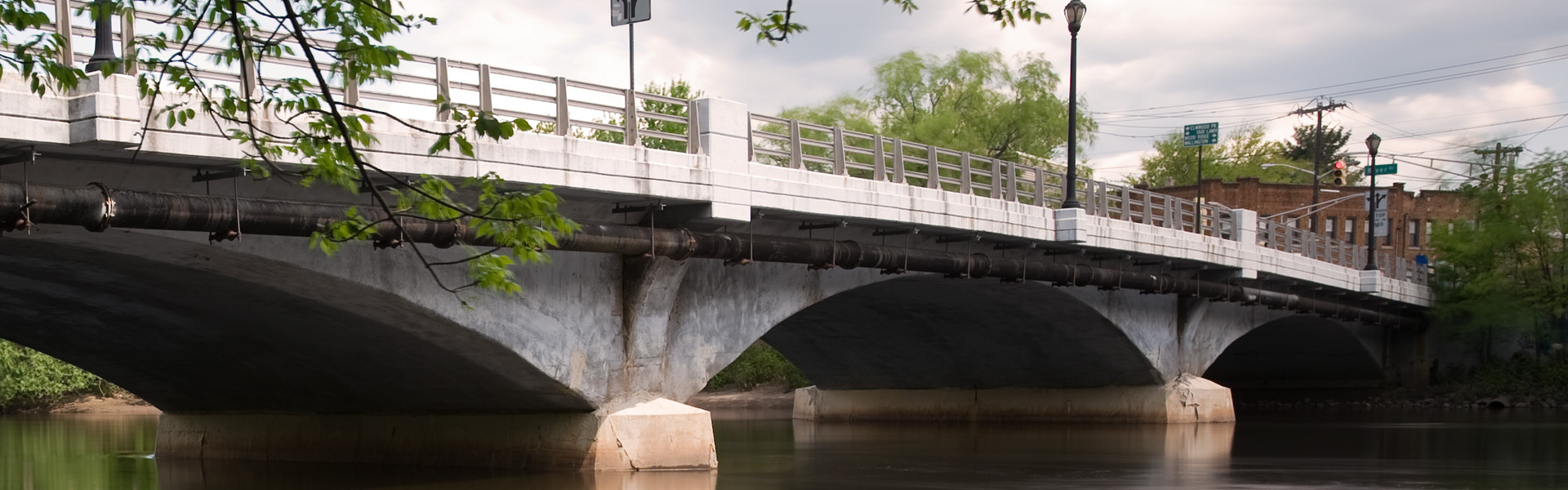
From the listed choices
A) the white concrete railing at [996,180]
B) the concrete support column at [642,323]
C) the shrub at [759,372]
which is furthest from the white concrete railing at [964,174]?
the shrub at [759,372]

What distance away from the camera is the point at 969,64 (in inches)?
2341

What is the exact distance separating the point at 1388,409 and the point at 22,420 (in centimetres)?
4883

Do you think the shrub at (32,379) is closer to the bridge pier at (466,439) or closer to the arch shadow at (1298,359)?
the bridge pier at (466,439)

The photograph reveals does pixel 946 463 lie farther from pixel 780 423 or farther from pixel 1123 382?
pixel 780 423

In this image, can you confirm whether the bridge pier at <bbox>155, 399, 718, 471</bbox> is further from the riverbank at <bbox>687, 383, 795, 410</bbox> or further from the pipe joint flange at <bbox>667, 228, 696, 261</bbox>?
the riverbank at <bbox>687, 383, 795, 410</bbox>

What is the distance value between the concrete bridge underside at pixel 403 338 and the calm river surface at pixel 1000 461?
2.48 feet

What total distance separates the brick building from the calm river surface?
34628 mm

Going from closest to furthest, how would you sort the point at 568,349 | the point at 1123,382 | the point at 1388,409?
the point at 568,349
the point at 1123,382
the point at 1388,409

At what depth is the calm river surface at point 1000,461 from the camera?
2300 cm

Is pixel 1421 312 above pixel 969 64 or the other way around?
the other way around

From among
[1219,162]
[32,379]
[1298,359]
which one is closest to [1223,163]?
[1219,162]

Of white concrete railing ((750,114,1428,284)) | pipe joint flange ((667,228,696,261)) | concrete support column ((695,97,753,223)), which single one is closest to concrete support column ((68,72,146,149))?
pipe joint flange ((667,228,696,261))

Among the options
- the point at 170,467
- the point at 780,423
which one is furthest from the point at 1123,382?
the point at 170,467

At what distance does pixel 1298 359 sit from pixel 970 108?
16.4 meters
